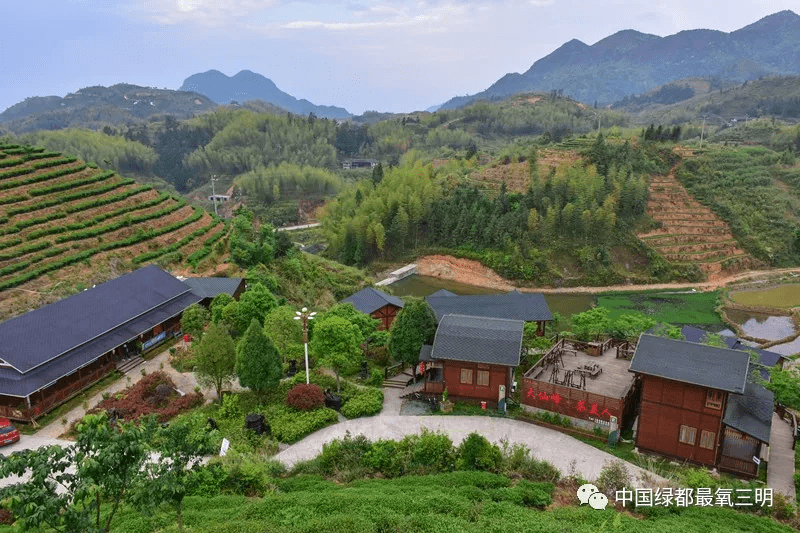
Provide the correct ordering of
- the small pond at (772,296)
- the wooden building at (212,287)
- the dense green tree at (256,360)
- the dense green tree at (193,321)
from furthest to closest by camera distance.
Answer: the small pond at (772,296)
the wooden building at (212,287)
the dense green tree at (193,321)
the dense green tree at (256,360)

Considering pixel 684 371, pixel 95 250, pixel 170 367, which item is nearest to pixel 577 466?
pixel 684 371

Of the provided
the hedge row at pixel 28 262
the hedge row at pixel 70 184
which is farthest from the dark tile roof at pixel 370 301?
the hedge row at pixel 70 184

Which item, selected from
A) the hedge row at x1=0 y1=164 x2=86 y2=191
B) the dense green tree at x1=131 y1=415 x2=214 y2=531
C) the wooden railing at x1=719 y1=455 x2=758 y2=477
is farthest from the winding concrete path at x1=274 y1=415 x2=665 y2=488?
the hedge row at x1=0 y1=164 x2=86 y2=191

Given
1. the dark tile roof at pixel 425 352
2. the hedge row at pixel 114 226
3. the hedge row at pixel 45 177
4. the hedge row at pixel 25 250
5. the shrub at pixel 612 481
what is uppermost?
the hedge row at pixel 45 177

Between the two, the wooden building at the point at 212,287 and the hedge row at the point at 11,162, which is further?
the hedge row at the point at 11,162

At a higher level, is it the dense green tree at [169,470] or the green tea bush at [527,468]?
the dense green tree at [169,470]

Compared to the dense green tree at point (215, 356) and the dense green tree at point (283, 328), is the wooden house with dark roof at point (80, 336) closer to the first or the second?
the dense green tree at point (215, 356)

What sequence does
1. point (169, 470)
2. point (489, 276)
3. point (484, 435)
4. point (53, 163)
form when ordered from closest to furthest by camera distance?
point (169, 470)
point (484, 435)
point (53, 163)
point (489, 276)

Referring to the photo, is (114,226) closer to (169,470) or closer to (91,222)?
(91,222)

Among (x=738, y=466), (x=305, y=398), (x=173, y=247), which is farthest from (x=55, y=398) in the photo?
(x=738, y=466)
